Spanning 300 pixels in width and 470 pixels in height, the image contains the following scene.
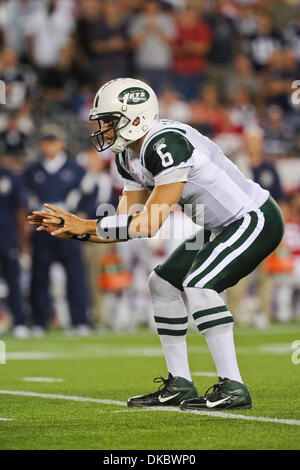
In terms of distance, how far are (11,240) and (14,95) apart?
8.68 feet

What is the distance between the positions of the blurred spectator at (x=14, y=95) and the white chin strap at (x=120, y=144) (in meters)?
7.52

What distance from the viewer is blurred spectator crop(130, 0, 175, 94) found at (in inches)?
573

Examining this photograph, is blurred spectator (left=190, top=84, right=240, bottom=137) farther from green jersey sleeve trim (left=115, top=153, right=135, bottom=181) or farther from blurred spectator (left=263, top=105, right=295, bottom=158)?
green jersey sleeve trim (left=115, top=153, right=135, bottom=181)

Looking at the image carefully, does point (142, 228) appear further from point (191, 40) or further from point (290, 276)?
point (191, 40)

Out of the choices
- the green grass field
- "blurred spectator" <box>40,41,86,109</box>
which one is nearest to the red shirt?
"blurred spectator" <box>40,41,86,109</box>

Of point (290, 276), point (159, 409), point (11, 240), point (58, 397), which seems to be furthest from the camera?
point (290, 276)

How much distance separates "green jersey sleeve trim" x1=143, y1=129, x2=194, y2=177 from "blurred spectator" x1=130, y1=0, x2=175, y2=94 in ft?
32.2

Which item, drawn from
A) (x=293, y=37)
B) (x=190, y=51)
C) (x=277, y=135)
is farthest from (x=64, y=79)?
(x=293, y=37)

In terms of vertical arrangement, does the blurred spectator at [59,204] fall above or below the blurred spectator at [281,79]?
below

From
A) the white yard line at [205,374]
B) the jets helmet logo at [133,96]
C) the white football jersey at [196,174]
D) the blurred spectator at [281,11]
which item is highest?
the blurred spectator at [281,11]

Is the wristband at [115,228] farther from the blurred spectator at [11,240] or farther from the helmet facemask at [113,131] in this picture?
the blurred spectator at [11,240]

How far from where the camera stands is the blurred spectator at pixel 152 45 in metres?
14.6

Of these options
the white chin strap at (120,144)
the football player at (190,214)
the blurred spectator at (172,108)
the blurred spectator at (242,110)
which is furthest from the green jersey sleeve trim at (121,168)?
the blurred spectator at (242,110)

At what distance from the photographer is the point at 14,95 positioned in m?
12.6
